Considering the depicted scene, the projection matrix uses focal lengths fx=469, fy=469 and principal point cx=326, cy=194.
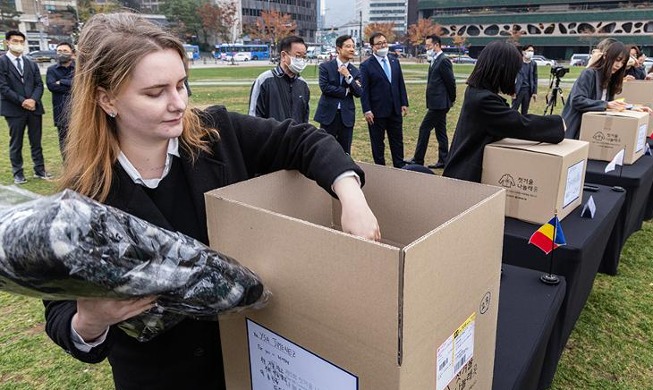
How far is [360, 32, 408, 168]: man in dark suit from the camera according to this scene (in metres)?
5.09

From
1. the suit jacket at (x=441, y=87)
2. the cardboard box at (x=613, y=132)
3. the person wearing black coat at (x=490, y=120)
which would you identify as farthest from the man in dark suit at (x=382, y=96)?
the person wearing black coat at (x=490, y=120)

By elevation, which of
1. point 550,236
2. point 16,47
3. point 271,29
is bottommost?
point 550,236

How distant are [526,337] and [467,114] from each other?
125cm

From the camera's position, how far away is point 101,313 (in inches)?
28.1

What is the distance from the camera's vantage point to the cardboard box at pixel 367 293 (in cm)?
64

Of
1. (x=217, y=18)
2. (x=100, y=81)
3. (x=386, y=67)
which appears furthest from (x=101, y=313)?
(x=217, y=18)

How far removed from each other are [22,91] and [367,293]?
5.67 meters

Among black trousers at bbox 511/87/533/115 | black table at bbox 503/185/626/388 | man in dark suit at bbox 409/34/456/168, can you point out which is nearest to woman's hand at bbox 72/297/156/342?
black table at bbox 503/185/626/388

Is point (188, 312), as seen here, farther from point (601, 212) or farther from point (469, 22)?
point (469, 22)

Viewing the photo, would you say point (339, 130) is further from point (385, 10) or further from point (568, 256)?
point (385, 10)

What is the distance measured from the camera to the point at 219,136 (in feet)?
3.48

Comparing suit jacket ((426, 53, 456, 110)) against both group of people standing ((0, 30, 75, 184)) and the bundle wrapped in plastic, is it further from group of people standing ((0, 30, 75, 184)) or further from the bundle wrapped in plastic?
the bundle wrapped in plastic

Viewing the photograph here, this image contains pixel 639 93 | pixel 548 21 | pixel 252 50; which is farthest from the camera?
pixel 548 21

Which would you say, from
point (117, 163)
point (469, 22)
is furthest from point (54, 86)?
point (469, 22)
